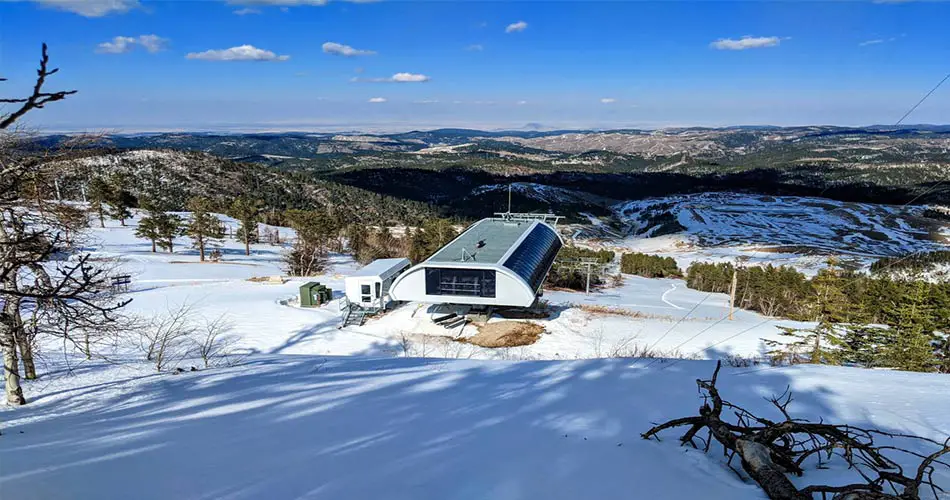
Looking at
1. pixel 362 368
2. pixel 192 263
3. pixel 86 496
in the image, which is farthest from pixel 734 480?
pixel 192 263

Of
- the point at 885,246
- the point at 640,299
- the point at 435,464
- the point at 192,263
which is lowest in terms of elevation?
the point at 885,246

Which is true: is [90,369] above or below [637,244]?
above

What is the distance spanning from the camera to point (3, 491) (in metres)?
3.67

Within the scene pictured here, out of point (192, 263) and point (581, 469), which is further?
point (192, 263)

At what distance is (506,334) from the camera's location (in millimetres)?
19797

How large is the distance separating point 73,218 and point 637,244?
10145 cm

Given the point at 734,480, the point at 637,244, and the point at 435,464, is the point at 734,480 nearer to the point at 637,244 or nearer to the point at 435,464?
the point at 435,464

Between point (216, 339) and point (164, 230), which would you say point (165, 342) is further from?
point (164, 230)

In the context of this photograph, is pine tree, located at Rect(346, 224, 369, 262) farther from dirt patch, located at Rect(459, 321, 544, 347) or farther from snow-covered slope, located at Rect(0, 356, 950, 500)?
snow-covered slope, located at Rect(0, 356, 950, 500)

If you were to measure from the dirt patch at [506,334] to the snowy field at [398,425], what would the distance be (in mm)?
8761

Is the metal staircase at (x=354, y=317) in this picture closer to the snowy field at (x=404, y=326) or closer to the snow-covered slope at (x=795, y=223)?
the snowy field at (x=404, y=326)

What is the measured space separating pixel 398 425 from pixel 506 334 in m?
14.5

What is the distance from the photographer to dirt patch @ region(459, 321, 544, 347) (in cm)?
1894

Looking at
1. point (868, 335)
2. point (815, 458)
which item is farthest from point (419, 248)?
point (815, 458)
